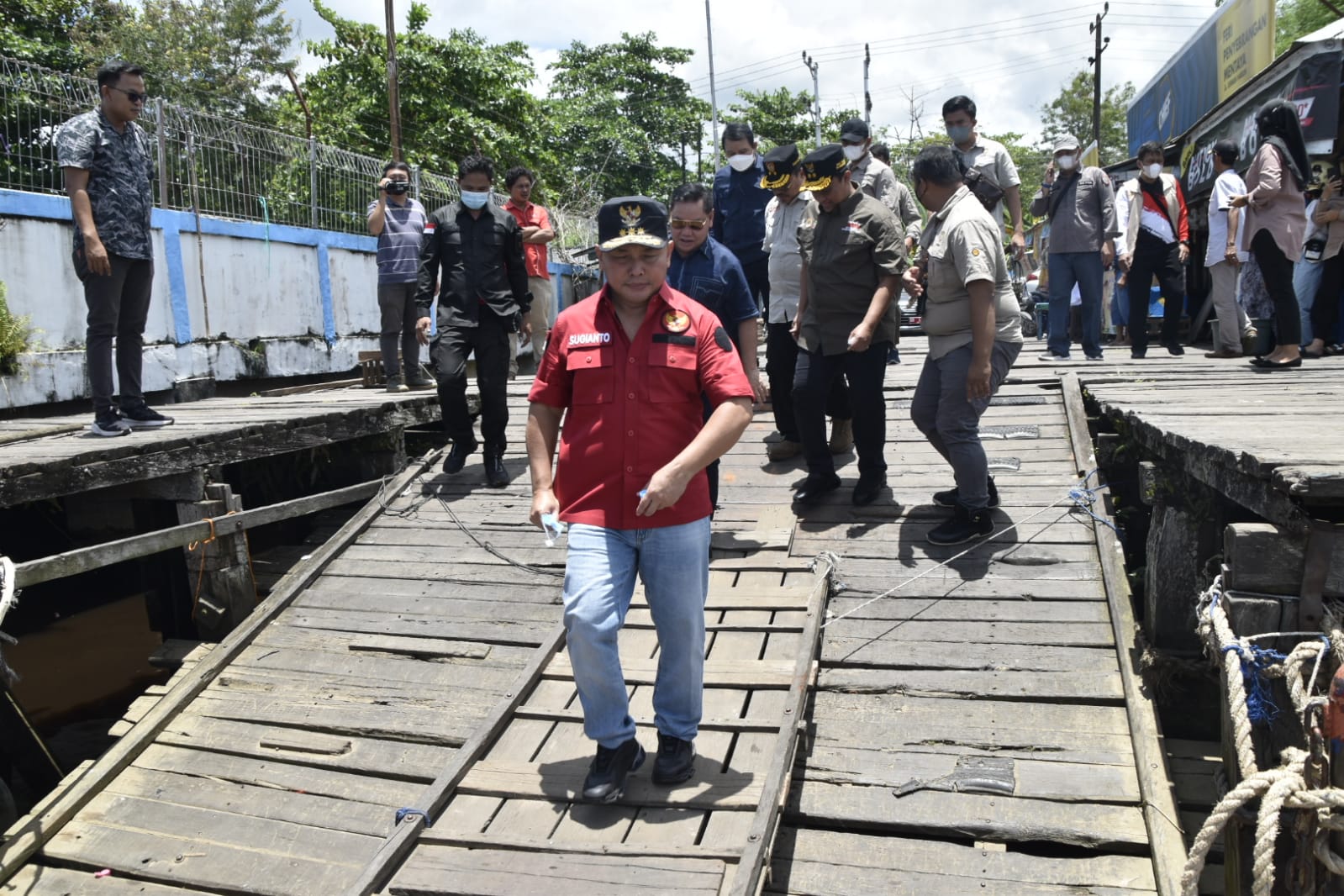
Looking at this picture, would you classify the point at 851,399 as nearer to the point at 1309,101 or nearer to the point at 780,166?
the point at 780,166

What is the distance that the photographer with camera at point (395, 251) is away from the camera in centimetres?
788

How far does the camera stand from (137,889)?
3.68 meters

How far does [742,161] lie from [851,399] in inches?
81.7

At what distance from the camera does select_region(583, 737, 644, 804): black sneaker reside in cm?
327

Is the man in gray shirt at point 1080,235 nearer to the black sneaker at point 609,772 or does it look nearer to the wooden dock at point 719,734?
the wooden dock at point 719,734

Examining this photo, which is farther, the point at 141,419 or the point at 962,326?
the point at 141,419

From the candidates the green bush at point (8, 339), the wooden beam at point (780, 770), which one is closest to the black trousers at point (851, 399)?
the wooden beam at point (780, 770)

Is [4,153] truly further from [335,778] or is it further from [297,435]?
[335,778]

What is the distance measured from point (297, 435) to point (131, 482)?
1.02m

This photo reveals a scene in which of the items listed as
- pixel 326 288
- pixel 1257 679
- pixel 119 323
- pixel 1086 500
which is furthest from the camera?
pixel 326 288

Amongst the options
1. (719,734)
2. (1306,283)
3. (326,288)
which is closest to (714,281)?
(719,734)

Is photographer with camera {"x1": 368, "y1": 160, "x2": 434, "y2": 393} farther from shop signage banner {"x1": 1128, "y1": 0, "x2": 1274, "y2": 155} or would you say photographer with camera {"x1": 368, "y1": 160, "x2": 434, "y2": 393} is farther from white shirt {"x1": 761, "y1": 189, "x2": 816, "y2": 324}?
shop signage banner {"x1": 1128, "y1": 0, "x2": 1274, "y2": 155}

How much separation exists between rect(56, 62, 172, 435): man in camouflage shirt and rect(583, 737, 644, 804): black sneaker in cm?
390

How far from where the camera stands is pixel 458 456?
6.70 meters
